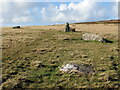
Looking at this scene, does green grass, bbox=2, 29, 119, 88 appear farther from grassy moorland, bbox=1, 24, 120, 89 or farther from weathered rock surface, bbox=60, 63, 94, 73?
weathered rock surface, bbox=60, 63, 94, 73

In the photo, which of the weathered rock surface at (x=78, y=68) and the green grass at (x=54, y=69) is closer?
the green grass at (x=54, y=69)

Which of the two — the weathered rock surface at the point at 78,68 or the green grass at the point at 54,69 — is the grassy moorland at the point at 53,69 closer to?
the green grass at the point at 54,69

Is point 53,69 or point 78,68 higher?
point 78,68

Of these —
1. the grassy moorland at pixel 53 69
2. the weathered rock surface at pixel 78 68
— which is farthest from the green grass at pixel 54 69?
the weathered rock surface at pixel 78 68

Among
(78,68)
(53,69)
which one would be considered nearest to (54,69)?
(53,69)

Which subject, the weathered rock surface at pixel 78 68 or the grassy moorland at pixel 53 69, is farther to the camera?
the weathered rock surface at pixel 78 68

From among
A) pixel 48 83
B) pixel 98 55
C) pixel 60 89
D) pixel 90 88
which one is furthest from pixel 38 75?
pixel 98 55

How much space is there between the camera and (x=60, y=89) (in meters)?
12.5

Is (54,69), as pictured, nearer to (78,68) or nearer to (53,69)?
(53,69)

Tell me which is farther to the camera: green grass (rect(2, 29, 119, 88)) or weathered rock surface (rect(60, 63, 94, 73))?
weathered rock surface (rect(60, 63, 94, 73))

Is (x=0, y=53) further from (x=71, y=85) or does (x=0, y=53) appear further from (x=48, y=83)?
(x=71, y=85)

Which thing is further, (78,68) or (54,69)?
(54,69)

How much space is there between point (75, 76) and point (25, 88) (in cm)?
435

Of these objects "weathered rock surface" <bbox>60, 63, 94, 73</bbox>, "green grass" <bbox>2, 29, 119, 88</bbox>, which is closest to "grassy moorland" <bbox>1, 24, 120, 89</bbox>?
"green grass" <bbox>2, 29, 119, 88</bbox>
